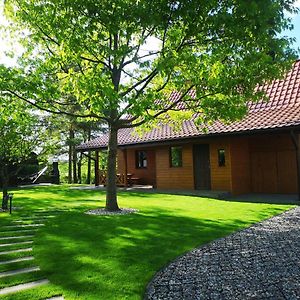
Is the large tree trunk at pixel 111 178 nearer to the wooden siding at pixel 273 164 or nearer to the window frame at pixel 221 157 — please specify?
the window frame at pixel 221 157

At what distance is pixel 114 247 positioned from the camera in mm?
6230

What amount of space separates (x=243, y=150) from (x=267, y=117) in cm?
215

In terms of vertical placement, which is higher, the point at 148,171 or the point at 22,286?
the point at 148,171

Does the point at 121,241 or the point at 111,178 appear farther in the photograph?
the point at 111,178

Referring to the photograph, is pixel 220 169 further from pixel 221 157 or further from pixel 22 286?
pixel 22 286

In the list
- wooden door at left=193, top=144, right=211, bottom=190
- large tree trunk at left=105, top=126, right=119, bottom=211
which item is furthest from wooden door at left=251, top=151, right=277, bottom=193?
large tree trunk at left=105, top=126, right=119, bottom=211

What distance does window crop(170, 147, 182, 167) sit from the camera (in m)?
17.6

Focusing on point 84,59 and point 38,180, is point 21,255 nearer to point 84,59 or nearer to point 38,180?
point 84,59

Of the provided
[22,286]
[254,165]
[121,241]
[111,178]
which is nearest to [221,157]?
[254,165]

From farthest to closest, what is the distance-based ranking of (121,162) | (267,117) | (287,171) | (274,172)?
A: (121,162) < (274,172) < (287,171) < (267,117)

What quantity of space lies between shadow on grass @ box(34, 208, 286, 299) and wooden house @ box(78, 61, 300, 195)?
200 inches

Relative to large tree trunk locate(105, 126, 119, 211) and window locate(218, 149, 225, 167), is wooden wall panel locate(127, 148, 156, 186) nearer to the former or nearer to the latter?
window locate(218, 149, 225, 167)

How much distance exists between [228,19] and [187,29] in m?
1.15

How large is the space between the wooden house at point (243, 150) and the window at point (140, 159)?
3.61 metres
